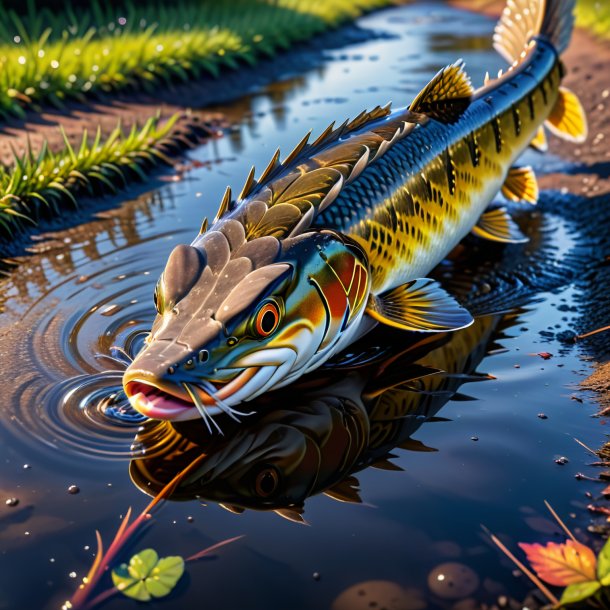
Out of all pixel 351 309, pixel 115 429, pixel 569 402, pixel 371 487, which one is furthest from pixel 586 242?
pixel 115 429

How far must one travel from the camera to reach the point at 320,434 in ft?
11.4

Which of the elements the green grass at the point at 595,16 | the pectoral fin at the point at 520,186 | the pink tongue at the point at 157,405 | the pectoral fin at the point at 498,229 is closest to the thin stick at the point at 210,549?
the pink tongue at the point at 157,405

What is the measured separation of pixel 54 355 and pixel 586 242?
3955mm

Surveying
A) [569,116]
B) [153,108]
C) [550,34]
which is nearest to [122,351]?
[569,116]

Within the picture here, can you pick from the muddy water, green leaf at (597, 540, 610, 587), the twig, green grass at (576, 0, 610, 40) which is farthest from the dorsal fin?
green grass at (576, 0, 610, 40)

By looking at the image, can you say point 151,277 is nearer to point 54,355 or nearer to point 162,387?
point 54,355

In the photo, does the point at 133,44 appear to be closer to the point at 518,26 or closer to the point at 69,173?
the point at 69,173

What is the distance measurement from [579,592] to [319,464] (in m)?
1.15

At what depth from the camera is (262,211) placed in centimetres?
362

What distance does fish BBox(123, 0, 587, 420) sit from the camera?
3.12 meters

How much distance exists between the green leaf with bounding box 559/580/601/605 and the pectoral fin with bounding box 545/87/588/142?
4.59m

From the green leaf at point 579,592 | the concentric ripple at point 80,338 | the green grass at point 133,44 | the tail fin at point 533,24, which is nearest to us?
the green leaf at point 579,592

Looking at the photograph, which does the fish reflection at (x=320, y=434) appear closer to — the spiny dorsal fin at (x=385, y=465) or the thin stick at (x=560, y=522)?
the spiny dorsal fin at (x=385, y=465)

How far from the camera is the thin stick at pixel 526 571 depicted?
8.50 ft
